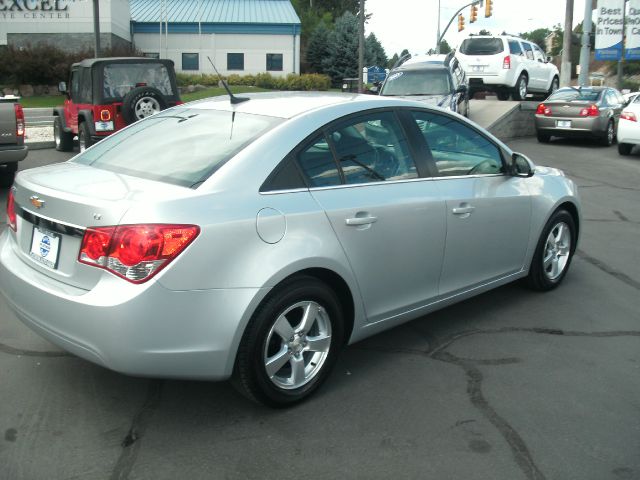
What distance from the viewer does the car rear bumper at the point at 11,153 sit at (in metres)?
9.32

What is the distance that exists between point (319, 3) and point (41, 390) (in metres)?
87.7

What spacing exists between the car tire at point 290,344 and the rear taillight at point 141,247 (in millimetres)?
529

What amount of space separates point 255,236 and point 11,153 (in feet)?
23.9

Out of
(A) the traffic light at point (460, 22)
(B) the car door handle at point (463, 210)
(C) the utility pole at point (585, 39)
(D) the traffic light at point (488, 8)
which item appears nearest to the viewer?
(B) the car door handle at point (463, 210)

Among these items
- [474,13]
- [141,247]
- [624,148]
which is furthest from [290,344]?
[474,13]

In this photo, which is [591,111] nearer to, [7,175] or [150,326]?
[7,175]

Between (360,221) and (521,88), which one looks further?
(521,88)

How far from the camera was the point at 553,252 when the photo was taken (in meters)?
5.66

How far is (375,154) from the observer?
412 cm

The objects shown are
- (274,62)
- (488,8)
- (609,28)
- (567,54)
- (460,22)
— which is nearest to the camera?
(567,54)

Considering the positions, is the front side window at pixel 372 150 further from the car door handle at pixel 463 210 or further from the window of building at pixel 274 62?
the window of building at pixel 274 62

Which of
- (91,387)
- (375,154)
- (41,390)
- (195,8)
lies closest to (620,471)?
(375,154)

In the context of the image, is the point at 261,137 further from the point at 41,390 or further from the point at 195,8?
the point at 195,8

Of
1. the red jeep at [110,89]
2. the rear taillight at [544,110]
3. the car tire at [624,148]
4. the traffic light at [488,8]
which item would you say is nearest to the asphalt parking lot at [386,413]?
the red jeep at [110,89]
